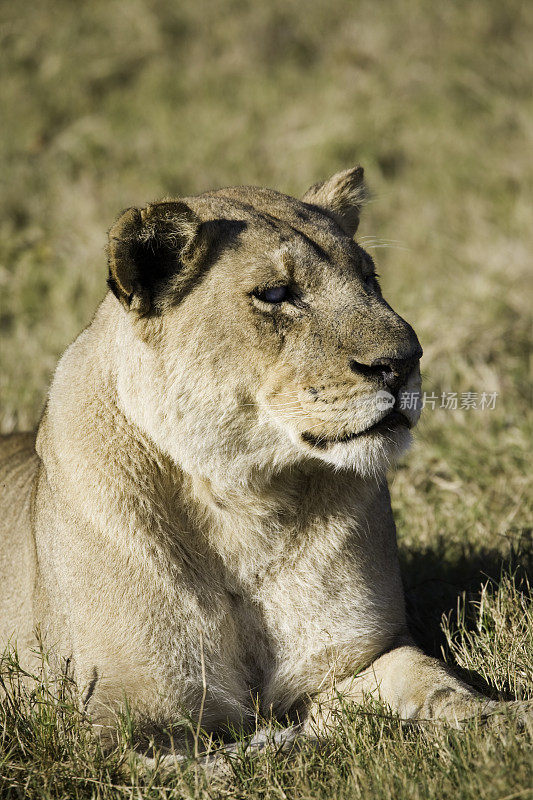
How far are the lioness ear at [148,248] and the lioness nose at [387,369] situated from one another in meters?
0.71

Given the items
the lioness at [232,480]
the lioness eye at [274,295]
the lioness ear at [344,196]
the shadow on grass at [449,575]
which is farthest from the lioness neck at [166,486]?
the lioness ear at [344,196]

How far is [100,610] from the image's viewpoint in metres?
3.21

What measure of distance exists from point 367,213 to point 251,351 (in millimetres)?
6597

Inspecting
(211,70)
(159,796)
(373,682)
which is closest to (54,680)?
(159,796)

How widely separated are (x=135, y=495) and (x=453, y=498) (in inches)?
106

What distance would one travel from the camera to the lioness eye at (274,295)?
319 centimetres

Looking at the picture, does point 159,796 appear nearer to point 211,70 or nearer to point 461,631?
point 461,631

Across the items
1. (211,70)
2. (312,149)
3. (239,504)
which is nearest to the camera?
(239,504)

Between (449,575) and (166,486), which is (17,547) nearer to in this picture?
(166,486)

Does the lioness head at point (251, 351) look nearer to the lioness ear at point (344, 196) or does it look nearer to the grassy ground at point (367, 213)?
the lioness ear at point (344, 196)

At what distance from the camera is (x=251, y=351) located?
3127 millimetres

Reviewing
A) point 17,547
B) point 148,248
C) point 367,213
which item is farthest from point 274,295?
point 367,213

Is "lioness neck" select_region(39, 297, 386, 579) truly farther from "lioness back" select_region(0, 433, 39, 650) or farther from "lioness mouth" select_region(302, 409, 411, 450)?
"lioness back" select_region(0, 433, 39, 650)

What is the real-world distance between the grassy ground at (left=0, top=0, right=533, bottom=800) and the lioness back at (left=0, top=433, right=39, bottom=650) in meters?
0.25
